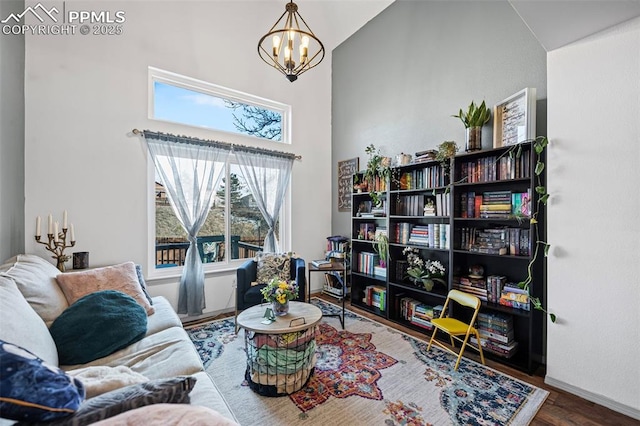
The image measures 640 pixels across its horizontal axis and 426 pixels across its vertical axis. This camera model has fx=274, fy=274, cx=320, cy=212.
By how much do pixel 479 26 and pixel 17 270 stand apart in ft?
14.7

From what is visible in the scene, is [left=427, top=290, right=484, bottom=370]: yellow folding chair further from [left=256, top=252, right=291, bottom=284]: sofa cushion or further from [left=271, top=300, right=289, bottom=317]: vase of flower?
[left=256, top=252, right=291, bottom=284]: sofa cushion

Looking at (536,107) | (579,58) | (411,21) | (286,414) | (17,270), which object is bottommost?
A: (286,414)

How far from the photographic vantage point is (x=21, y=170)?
2.45 m

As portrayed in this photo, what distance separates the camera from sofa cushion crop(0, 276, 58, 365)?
3.74 feet

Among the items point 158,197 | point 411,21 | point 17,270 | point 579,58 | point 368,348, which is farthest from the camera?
point 411,21

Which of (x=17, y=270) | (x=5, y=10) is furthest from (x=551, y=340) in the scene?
(x=5, y=10)

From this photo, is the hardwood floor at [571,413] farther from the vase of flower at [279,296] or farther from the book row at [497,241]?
the vase of flower at [279,296]

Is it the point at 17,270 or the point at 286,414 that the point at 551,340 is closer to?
the point at 286,414

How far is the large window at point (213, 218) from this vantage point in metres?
3.29

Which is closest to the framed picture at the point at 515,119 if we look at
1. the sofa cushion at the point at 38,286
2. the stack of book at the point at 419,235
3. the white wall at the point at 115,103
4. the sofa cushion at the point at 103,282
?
the stack of book at the point at 419,235

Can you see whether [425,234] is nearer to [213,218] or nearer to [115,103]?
[213,218]

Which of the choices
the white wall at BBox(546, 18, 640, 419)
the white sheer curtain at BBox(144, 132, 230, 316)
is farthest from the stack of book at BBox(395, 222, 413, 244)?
the white sheer curtain at BBox(144, 132, 230, 316)

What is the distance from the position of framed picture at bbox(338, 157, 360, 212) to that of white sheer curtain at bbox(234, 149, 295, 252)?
0.86 meters

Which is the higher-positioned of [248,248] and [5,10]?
[5,10]
